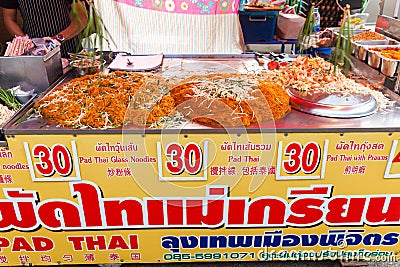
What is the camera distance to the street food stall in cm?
156

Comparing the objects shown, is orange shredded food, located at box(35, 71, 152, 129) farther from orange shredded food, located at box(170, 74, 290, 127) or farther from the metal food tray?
orange shredded food, located at box(170, 74, 290, 127)

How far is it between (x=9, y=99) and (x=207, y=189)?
119cm

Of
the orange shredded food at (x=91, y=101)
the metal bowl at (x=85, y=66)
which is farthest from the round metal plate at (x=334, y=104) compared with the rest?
the metal bowl at (x=85, y=66)

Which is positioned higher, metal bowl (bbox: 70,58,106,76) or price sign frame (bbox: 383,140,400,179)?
metal bowl (bbox: 70,58,106,76)

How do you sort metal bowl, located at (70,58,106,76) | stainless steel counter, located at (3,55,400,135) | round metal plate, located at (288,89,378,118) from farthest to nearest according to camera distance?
metal bowl, located at (70,58,106,76), round metal plate, located at (288,89,378,118), stainless steel counter, located at (3,55,400,135)

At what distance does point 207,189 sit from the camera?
A: 1.66 meters

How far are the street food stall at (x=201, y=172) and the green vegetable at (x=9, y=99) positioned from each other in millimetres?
100

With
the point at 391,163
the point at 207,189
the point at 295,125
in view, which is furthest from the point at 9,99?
the point at 391,163

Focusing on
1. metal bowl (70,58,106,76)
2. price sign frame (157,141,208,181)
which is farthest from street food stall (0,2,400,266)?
metal bowl (70,58,106,76)

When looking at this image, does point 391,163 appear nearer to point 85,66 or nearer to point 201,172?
point 201,172

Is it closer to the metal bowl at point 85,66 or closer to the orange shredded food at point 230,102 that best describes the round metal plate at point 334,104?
the orange shredded food at point 230,102

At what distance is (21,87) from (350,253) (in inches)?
82.0

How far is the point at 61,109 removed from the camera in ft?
5.39

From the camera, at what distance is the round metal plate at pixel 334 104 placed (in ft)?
5.44
